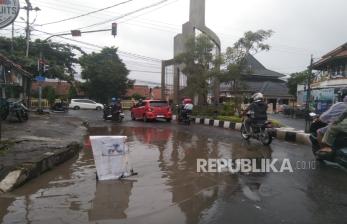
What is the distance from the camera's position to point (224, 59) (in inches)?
1192

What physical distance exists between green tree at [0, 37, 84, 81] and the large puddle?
1141 inches

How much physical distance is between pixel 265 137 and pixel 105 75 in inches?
1722

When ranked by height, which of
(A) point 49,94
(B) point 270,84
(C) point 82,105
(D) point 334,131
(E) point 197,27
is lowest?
(C) point 82,105

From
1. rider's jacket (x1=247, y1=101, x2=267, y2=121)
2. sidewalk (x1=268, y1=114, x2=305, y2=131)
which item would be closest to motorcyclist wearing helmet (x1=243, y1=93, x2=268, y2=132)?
rider's jacket (x1=247, y1=101, x2=267, y2=121)

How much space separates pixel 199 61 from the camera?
105 feet

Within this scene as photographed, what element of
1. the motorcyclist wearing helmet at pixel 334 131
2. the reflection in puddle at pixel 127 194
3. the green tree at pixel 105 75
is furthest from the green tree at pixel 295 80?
the motorcyclist wearing helmet at pixel 334 131

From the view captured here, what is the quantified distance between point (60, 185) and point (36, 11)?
30786 mm

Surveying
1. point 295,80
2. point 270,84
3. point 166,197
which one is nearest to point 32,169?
point 166,197

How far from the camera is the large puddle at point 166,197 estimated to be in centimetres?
546

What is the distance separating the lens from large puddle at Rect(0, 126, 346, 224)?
5.46 metres

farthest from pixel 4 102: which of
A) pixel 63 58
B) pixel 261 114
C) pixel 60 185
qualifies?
pixel 63 58

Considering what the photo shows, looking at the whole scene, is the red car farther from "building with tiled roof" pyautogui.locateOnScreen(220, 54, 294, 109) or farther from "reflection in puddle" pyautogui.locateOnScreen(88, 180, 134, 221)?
Result: "building with tiled roof" pyautogui.locateOnScreen(220, 54, 294, 109)

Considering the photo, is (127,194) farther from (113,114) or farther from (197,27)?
(197,27)

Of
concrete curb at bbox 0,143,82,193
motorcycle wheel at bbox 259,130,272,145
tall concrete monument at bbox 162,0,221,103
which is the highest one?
tall concrete monument at bbox 162,0,221,103
